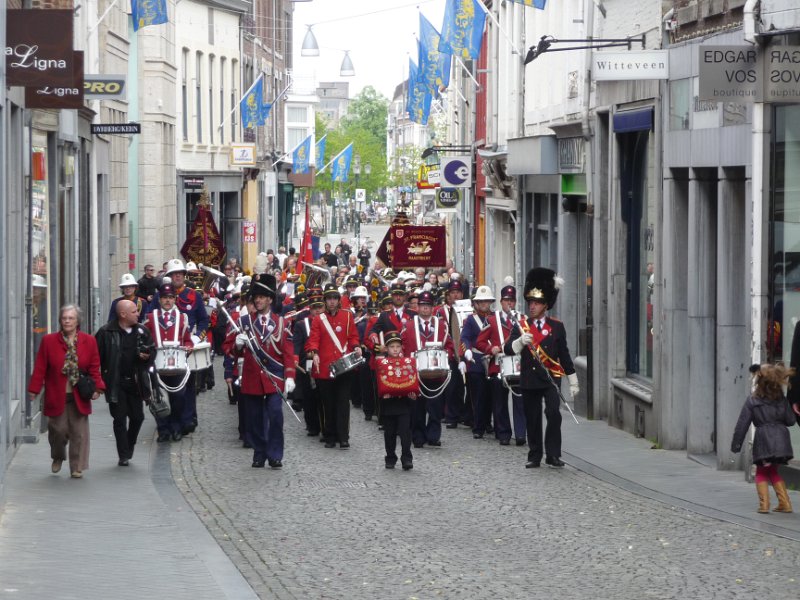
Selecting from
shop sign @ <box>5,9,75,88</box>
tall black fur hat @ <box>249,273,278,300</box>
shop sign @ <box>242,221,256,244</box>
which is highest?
shop sign @ <box>5,9,75,88</box>

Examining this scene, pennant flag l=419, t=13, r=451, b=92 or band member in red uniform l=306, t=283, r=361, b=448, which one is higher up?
pennant flag l=419, t=13, r=451, b=92

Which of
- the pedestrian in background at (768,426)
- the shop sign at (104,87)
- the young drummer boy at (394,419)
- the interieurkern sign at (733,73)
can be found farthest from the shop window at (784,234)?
the shop sign at (104,87)

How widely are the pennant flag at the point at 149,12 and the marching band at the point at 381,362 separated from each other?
1053 centimetres

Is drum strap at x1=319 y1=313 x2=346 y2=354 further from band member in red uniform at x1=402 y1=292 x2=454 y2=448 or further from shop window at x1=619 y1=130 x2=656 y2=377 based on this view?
shop window at x1=619 y1=130 x2=656 y2=377

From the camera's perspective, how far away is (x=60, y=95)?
16.3 m

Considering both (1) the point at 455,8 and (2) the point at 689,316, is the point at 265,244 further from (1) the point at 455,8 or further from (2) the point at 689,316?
(2) the point at 689,316

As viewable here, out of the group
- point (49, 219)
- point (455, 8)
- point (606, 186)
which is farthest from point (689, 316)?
point (455, 8)

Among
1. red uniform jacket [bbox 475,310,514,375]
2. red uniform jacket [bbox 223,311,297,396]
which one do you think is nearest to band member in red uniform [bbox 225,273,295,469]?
red uniform jacket [bbox 223,311,297,396]

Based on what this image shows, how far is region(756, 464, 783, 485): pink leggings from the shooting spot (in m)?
13.4

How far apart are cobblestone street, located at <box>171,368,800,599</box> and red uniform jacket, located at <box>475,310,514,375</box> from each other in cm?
178

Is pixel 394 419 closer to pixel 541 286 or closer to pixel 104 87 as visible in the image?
pixel 541 286

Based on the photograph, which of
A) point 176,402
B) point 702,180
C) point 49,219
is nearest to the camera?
point 702,180

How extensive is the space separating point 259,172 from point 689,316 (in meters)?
42.8

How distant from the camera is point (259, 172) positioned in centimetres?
5956
